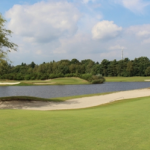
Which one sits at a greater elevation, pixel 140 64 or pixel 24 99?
pixel 140 64

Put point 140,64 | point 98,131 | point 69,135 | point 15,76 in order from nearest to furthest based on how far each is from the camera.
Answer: point 69,135
point 98,131
point 15,76
point 140,64

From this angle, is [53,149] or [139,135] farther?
[139,135]

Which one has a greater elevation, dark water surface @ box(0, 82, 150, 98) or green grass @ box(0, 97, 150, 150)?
green grass @ box(0, 97, 150, 150)

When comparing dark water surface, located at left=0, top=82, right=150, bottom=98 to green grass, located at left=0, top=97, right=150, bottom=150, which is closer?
green grass, located at left=0, top=97, right=150, bottom=150

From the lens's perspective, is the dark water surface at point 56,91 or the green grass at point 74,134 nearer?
the green grass at point 74,134

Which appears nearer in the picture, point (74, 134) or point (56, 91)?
point (74, 134)

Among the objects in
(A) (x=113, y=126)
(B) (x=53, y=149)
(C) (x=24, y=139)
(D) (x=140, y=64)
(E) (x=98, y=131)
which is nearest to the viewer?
(B) (x=53, y=149)

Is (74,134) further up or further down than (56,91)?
further up

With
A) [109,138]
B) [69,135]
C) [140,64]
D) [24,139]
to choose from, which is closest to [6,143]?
[24,139]

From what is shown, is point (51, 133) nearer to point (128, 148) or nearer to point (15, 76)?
point (128, 148)

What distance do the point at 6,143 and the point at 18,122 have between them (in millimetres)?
2147

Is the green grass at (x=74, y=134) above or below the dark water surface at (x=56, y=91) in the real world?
above

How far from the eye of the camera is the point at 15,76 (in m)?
92.4

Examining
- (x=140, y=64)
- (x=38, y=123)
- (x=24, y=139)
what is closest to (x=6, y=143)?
(x=24, y=139)
